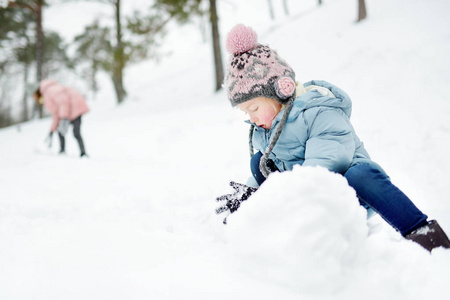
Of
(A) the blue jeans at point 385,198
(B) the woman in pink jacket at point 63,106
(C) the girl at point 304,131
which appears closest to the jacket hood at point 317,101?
(C) the girl at point 304,131

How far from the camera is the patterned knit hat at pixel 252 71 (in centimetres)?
142

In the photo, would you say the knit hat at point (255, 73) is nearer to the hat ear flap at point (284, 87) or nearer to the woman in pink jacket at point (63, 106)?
the hat ear flap at point (284, 87)

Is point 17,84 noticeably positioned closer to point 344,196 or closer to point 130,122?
point 130,122

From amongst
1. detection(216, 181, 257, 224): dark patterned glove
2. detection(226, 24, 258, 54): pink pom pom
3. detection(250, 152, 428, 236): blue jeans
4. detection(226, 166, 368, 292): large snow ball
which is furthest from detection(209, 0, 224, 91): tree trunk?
detection(226, 166, 368, 292): large snow ball

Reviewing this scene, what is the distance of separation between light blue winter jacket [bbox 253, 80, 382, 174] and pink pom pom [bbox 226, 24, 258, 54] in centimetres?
40

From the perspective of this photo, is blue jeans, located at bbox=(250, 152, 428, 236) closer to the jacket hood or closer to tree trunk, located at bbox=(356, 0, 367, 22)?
the jacket hood

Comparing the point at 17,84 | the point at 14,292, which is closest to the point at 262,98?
the point at 14,292

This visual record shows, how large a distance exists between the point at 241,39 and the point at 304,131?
59cm

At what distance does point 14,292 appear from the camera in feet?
2.59

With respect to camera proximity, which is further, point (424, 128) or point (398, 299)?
point (424, 128)

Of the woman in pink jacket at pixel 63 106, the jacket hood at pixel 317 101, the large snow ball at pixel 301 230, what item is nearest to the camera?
the large snow ball at pixel 301 230

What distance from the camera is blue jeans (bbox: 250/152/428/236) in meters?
1.13

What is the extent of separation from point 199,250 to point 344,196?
0.53 m

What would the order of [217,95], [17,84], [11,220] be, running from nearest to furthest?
[11,220] < [217,95] < [17,84]
